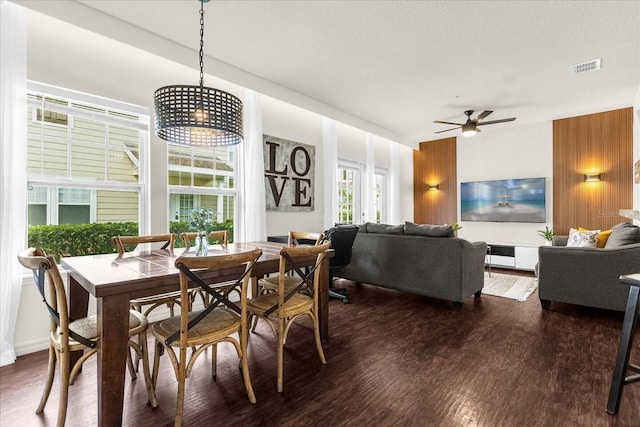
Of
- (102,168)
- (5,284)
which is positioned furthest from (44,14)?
(5,284)

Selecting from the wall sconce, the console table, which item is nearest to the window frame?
the console table

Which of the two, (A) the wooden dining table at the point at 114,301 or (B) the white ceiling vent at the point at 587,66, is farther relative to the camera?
(B) the white ceiling vent at the point at 587,66

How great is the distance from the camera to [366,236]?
4.28 m

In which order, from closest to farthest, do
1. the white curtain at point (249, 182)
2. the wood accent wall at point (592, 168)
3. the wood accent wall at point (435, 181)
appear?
1. the white curtain at point (249, 182)
2. the wood accent wall at point (592, 168)
3. the wood accent wall at point (435, 181)

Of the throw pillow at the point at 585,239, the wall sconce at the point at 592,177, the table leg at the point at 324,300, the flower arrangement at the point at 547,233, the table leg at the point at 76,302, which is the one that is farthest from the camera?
the flower arrangement at the point at 547,233

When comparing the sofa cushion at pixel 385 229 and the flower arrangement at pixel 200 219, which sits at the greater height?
→ the flower arrangement at pixel 200 219

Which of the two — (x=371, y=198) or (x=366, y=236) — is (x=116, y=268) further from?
(x=371, y=198)

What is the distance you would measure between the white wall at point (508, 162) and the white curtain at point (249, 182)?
508 cm

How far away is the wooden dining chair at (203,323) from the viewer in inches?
62.8

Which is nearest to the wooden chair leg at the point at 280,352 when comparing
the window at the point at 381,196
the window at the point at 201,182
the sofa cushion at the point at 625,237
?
the window at the point at 201,182

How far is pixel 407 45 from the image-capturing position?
3.29m

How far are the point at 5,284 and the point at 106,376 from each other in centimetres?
→ 166

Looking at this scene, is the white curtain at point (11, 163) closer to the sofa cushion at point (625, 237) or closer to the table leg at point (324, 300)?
the table leg at point (324, 300)

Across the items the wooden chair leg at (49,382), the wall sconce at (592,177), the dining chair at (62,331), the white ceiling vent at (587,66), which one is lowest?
the wooden chair leg at (49,382)
